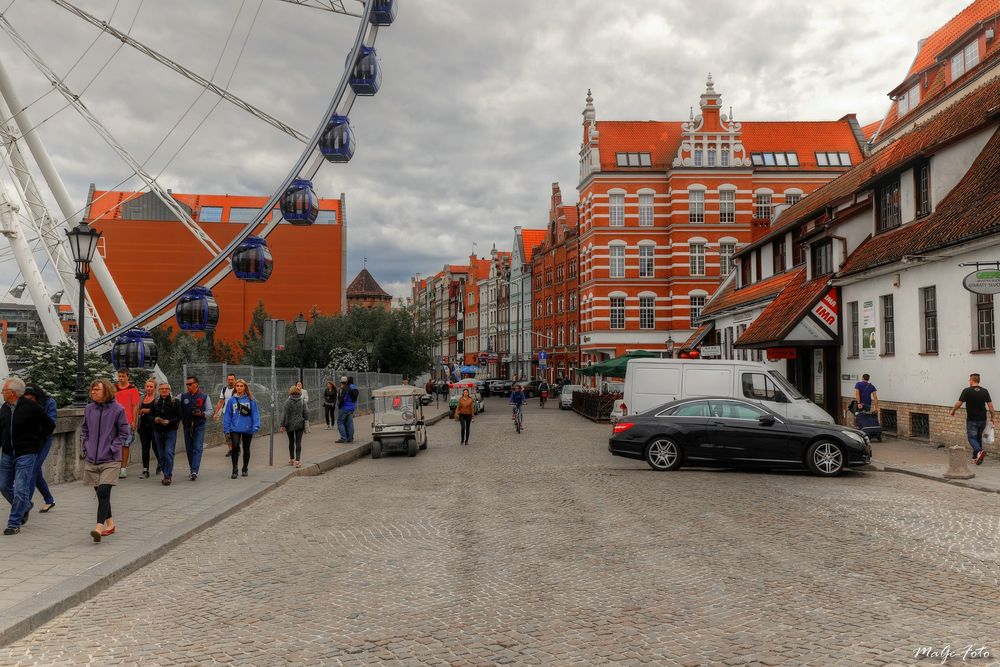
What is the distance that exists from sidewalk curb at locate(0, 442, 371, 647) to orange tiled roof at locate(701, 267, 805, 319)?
79.0 ft

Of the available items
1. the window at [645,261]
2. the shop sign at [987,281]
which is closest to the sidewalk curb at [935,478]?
the shop sign at [987,281]

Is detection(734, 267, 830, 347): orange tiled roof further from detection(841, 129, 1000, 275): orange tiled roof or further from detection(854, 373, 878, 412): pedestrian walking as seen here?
detection(854, 373, 878, 412): pedestrian walking

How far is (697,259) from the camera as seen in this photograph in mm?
62031

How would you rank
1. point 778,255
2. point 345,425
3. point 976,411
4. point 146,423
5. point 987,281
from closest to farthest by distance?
point 146,423 → point 987,281 → point 976,411 → point 345,425 → point 778,255

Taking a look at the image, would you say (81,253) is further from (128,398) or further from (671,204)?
(671,204)

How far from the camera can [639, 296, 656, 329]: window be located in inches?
2483

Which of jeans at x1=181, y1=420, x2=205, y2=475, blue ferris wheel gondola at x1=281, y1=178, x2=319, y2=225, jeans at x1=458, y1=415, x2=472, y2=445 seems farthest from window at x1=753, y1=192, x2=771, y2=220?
jeans at x1=181, y1=420, x2=205, y2=475

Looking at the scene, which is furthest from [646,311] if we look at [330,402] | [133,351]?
[133,351]

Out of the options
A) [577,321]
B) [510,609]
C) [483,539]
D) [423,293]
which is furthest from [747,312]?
[423,293]

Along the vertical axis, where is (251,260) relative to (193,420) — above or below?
above

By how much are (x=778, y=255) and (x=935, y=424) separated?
14.6 metres

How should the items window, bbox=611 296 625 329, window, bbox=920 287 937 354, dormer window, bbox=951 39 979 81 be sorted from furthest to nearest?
1. window, bbox=611 296 625 329
2. dormer window, bbox=951 39 979 81
3. window, bbox=920 287 937 354

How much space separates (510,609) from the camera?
6.48m

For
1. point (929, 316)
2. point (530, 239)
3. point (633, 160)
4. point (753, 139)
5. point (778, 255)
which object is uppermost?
point (753, 139)
